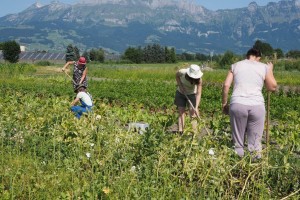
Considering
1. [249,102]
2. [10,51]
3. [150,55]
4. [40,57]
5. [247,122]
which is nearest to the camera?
[249,102]

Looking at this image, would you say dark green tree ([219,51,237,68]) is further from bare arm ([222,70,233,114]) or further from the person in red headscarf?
bare arm ([222,70,233,114])

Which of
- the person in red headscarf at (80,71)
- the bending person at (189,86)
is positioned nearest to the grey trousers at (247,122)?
the bending person at (189,86)

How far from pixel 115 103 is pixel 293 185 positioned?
33.3 feet

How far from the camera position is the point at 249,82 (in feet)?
18.1

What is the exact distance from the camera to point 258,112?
5508 mm

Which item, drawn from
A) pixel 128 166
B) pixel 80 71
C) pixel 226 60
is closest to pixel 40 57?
pixel 226 60

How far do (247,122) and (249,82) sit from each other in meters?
0.48

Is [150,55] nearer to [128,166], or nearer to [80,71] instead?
[80,71]

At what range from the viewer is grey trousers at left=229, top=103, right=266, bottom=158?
549 centimetres

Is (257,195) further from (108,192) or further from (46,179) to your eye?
(46,179)

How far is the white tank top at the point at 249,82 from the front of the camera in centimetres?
→ 551

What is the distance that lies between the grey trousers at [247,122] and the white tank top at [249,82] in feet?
0.23

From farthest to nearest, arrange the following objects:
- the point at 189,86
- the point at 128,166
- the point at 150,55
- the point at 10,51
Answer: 1. the point at 150,55
2. the point at 10,51
3. the point at 189,86
4. the point at 128,166

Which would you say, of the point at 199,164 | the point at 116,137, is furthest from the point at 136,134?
the point at 199,164
